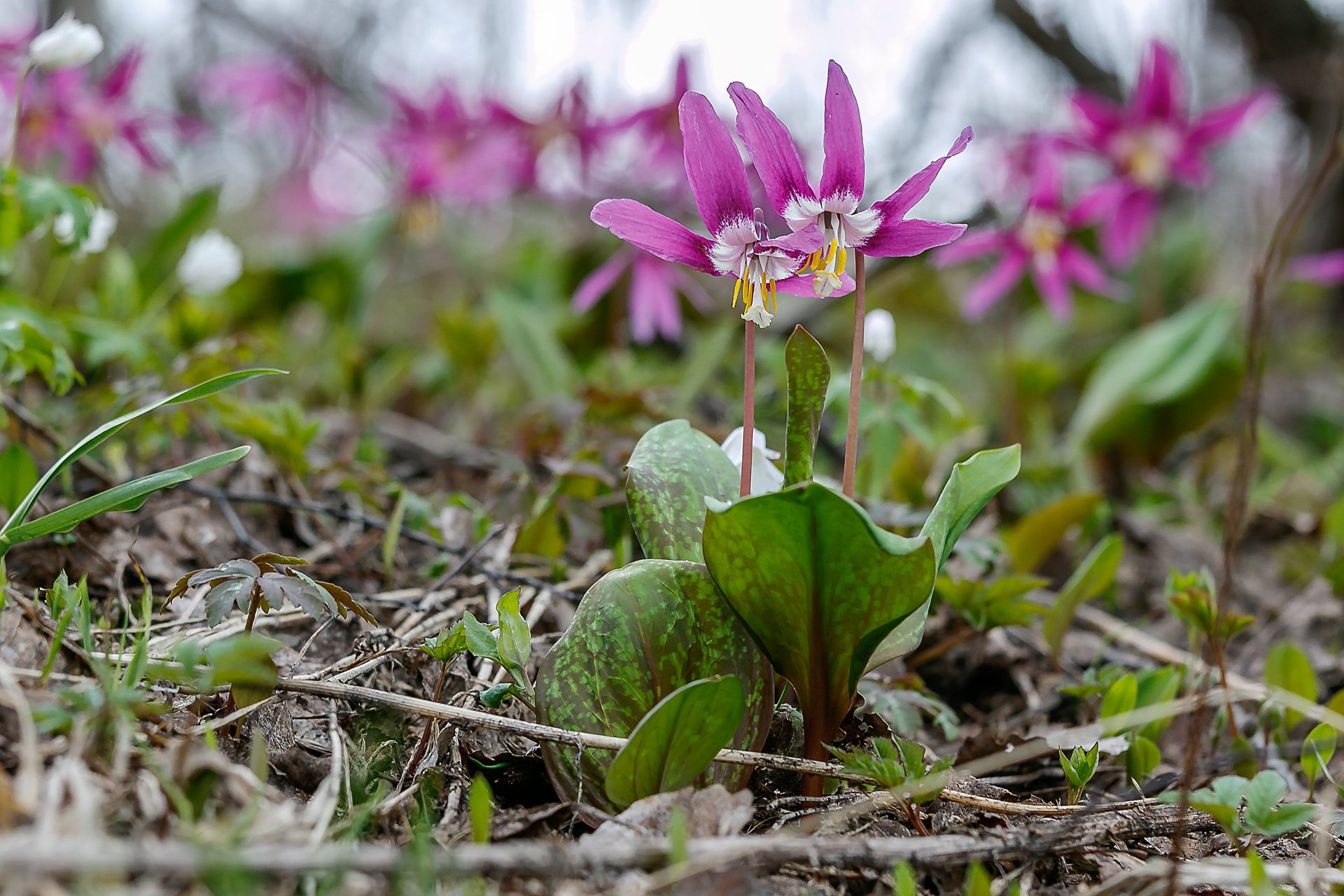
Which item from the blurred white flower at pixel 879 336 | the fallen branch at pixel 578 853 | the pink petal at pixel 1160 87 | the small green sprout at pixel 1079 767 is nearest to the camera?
the fallen branch at pixel 578 853

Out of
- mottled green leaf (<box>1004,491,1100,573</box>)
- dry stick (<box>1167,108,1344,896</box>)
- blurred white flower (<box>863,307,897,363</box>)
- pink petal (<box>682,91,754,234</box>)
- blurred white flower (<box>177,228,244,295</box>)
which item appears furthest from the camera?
blurred white flower (<box>177,228,244,295</box>)

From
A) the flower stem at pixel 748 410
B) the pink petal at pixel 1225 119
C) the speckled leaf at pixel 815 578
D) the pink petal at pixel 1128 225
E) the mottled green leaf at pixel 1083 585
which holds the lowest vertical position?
the mottled green leaf at pixel 1083 585

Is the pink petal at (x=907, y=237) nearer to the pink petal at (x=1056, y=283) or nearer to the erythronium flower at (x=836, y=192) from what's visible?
the erythronium flower at (x=836, y=192)

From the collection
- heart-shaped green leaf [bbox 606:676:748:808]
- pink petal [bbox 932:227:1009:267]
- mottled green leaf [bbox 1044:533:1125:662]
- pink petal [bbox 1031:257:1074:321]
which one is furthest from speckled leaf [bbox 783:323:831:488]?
pink petal [bbox 1031:257:1074:321]

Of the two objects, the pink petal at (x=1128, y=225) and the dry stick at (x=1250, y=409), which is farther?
the pink petal at (x=1128, y=225)

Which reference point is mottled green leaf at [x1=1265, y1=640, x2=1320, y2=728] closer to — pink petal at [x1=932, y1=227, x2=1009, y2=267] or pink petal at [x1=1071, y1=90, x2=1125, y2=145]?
pink petal at [x1=932, y1=227, x2=1009, y2=267]

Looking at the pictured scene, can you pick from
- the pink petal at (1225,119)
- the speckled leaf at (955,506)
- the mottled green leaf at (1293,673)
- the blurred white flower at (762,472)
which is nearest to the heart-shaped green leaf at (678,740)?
the speckled leaf at (955,506)
